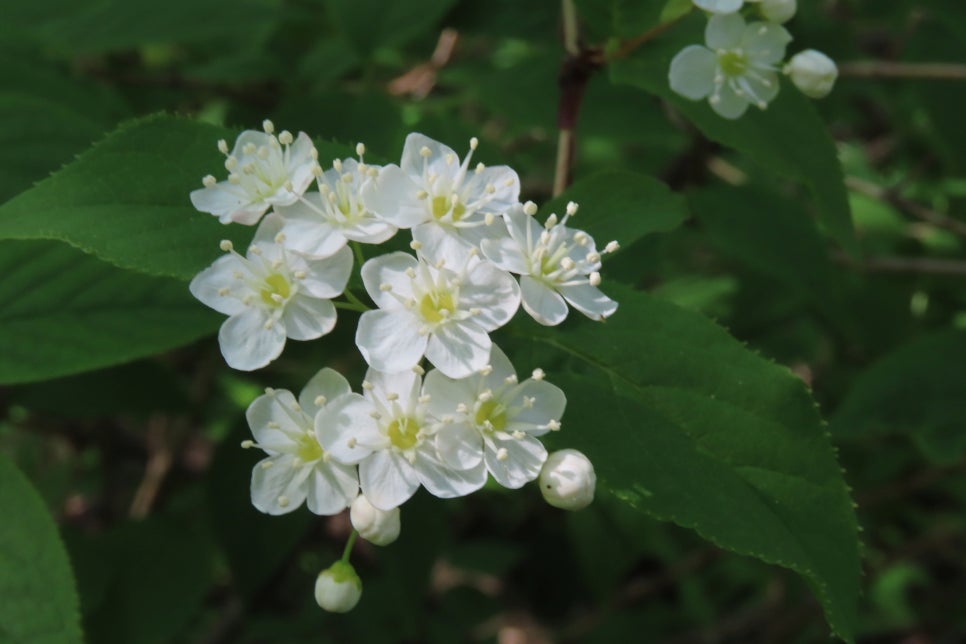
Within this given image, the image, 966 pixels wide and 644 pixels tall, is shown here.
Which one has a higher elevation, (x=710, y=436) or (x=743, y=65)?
(x=743, y=65)

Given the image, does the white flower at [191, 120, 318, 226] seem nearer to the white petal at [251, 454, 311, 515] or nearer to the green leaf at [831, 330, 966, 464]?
the white petal at [251, 454, 311, 515]

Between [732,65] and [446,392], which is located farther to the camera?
[732,65]

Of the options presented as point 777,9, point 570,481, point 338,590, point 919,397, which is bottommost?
point 919,397

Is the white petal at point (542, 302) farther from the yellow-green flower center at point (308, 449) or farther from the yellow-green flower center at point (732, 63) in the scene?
the yellow-green flower center at point (732, 63)

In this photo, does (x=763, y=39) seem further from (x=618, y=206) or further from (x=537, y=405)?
(x=537, y=405)

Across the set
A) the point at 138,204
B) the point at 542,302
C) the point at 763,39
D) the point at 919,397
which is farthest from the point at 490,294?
the point at 919,397

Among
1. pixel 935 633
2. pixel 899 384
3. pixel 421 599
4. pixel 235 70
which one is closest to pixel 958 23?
pixel 899 384
